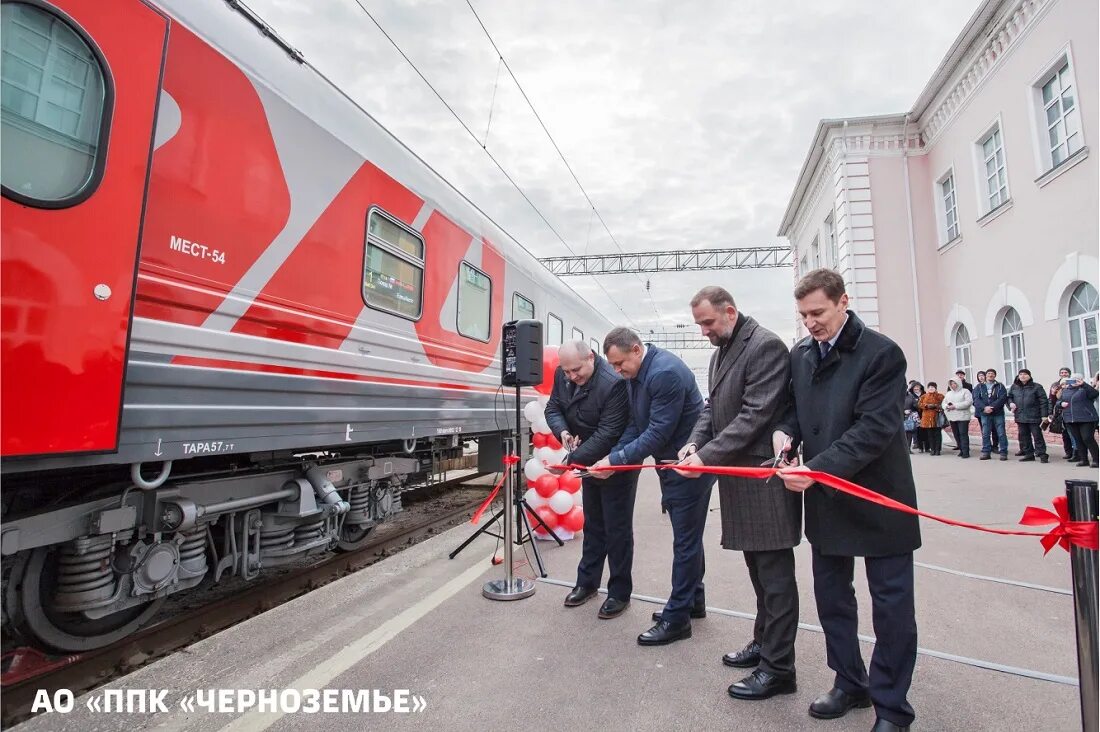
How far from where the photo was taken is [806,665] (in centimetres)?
286

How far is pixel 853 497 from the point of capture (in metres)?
2.35

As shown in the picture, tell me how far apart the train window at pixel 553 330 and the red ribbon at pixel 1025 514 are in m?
5.42

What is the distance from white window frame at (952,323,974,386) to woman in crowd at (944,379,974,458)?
2.00 m

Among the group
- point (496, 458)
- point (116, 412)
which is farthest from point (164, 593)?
point (496, 458)

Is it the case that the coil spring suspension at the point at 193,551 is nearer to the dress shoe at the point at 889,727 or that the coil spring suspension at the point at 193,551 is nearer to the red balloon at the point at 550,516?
the red balloon at the point at 550,516

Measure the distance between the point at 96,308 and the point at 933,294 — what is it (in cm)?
1727

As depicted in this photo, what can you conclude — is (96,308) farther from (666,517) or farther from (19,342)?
(666,517)

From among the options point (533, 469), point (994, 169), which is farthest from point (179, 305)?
point (994, 169)

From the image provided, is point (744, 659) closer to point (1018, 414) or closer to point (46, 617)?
point (46, 617)

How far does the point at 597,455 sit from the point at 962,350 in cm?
1396

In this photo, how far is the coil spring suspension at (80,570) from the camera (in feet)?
9.02

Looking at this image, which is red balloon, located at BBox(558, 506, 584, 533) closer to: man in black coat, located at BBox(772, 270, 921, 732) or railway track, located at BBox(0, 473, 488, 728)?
railway track, located at BBox(0, 473, 488, 728)

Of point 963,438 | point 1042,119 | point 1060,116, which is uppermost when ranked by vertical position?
point 1042,119

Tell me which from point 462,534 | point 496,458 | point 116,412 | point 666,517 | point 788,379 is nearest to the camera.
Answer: point 116,412
